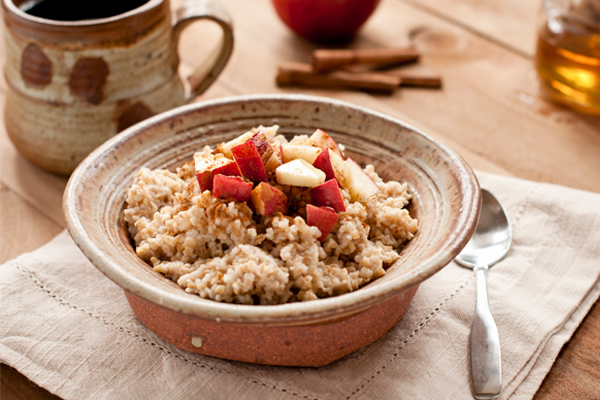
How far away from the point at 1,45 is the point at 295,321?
244cm

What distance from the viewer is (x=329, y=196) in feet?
4.31

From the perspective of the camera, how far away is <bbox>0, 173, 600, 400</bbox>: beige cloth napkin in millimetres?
1288

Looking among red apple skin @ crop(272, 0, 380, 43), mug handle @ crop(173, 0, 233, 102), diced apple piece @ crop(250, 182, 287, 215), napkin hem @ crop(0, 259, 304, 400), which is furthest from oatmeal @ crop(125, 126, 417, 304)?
red apple skin @ crop(272, 0, 380, 43)

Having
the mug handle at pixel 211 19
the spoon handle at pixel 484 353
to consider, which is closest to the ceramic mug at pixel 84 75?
the mug handle at pixel 211 19

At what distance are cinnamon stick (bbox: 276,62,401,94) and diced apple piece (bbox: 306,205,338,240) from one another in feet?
4.40

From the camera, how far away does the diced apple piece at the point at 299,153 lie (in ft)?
4.57

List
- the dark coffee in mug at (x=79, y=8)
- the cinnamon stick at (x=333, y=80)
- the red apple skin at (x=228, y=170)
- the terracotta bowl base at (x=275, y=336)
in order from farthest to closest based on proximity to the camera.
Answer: the cinnamon stick at (x=333, y=80) < the dark coffee in mug at (x=79, y=8) < the red apple skin at (x=228, y=170) < the terracotta bowl base at (x=275, y=336)

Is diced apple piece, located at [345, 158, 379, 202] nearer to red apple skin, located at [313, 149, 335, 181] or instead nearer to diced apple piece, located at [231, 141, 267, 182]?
red apple skin, located at [313, 149, 335, 181]

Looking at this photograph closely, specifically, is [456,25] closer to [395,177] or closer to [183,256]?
[395,177]

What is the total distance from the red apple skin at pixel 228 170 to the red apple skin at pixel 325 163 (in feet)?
0.62

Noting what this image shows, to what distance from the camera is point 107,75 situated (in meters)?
1.79

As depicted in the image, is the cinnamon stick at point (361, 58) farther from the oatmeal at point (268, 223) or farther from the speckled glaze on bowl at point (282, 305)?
the oatmeal at point (268, 223)

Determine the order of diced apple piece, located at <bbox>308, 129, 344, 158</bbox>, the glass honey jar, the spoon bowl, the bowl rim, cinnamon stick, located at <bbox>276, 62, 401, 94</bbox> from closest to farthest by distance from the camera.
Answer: the bowl rim < diced apple piece, located at <bbox>308, 129, 344, 158</bbox> < the spoon bowl < the glass honey jar < cinnamon stick, located at <bbox>276, 62, 401, 94</bbox>

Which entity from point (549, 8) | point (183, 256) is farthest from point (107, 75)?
point (549, 8)
